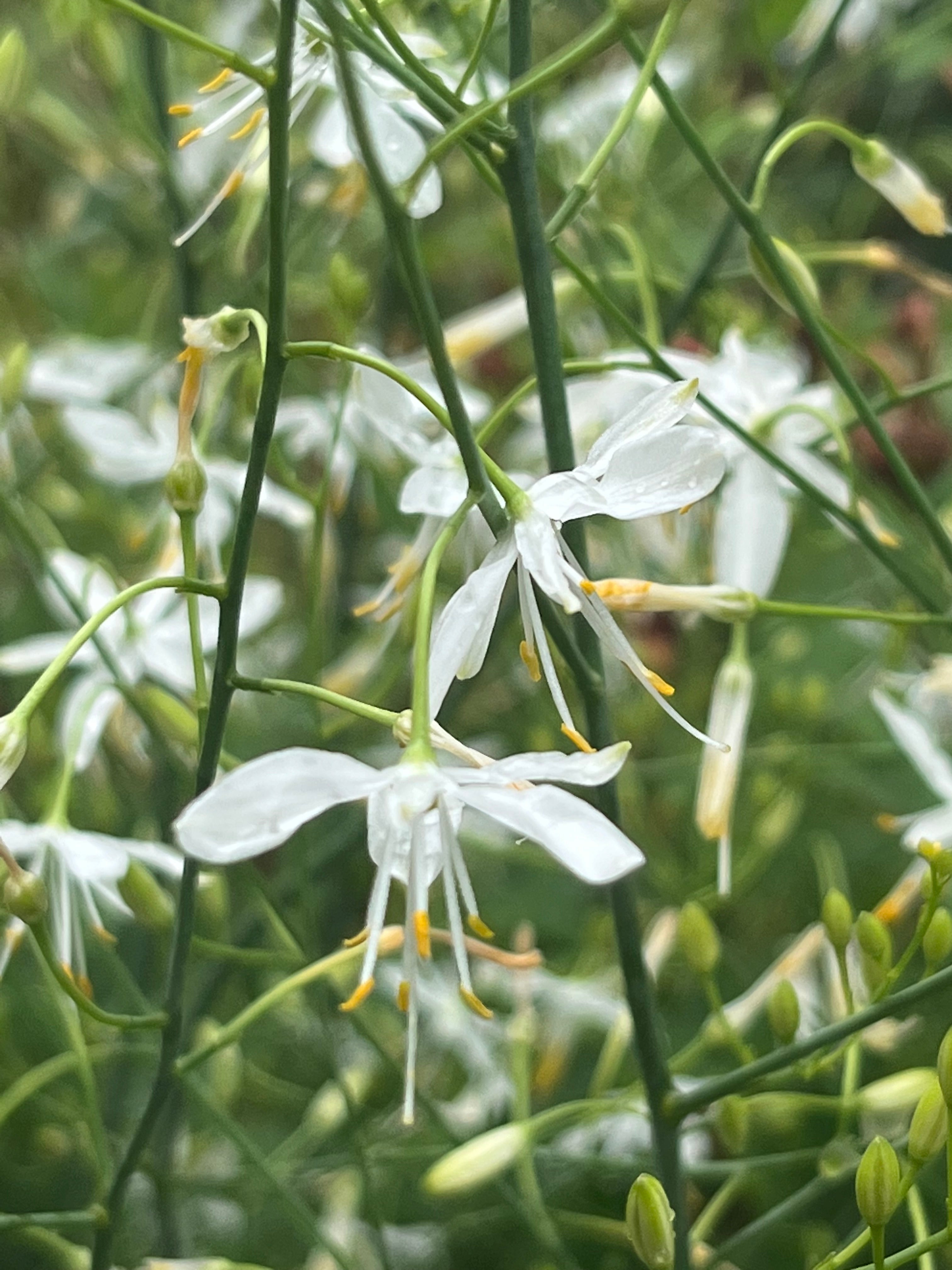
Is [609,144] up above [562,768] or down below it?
above

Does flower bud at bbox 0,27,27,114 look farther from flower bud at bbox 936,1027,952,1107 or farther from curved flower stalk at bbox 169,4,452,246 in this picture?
flower bud at bbox 936,1027,952,1107

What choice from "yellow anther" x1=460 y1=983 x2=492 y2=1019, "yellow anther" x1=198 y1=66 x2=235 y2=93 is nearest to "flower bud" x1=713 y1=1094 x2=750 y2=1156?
"yellow anther" x1=460 y1=983 x2=492 y2=1019

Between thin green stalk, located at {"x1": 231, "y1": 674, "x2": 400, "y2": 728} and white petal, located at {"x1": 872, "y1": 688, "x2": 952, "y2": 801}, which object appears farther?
white petal, located at {"x1": 872, "y1": 688, "x2": 952, "y2": 801}

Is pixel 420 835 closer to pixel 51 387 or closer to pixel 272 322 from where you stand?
pixel 272 322

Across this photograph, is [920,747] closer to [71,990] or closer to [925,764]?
[925,764]

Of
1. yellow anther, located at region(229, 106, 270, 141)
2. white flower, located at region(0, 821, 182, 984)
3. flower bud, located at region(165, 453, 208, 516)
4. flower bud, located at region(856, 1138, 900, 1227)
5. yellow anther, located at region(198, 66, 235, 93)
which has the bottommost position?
flower bud, located at region(856, 1138, 900, 1227)

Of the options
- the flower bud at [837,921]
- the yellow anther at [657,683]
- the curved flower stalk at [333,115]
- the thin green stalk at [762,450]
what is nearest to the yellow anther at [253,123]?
the curved flower stalk at [333,115]

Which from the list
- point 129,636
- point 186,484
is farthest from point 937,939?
point 129,636
